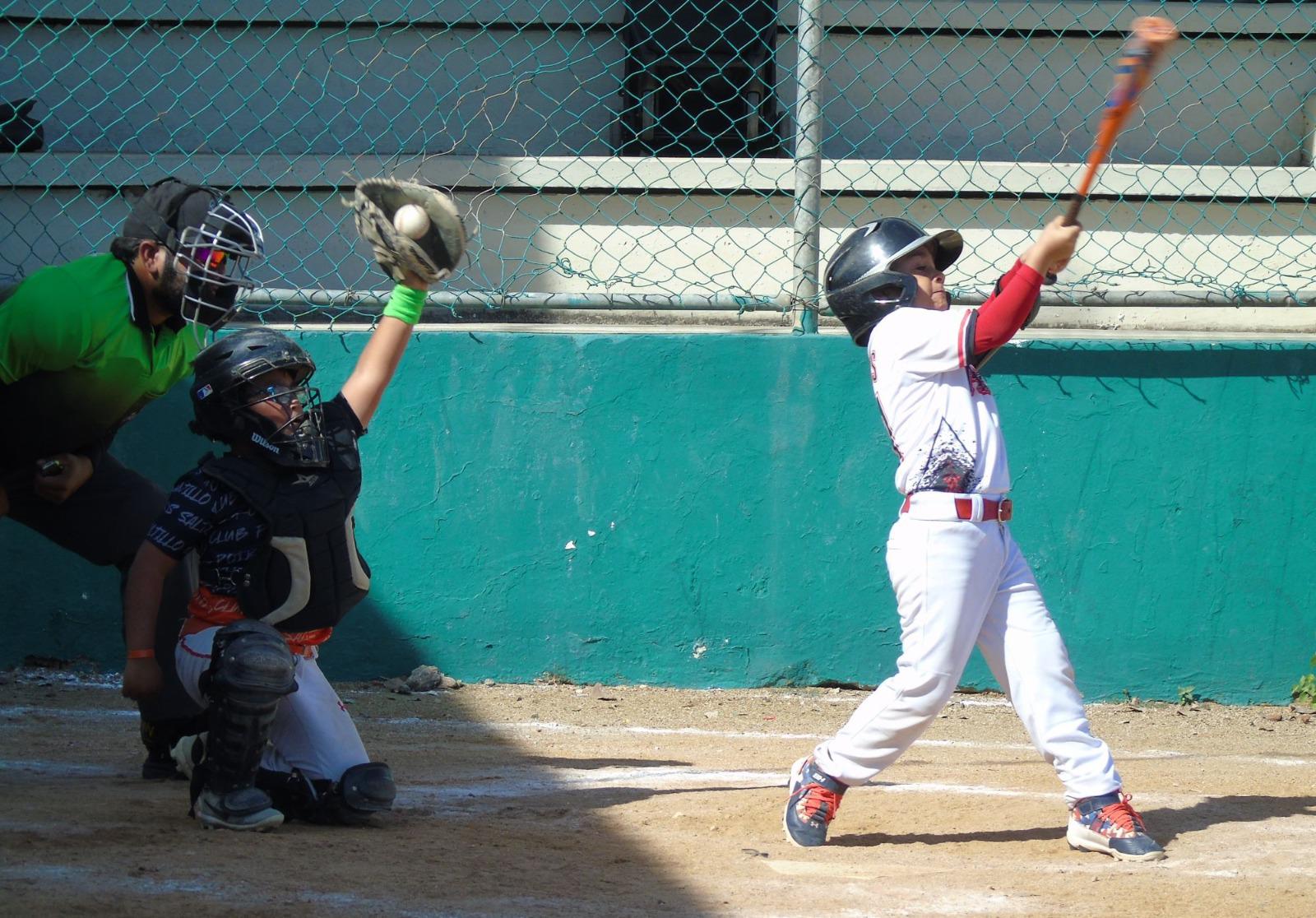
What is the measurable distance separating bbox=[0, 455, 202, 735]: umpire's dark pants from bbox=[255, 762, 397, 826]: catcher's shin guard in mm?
751

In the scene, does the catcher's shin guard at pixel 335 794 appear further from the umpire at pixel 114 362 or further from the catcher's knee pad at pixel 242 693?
the umpire at pixel 114 362

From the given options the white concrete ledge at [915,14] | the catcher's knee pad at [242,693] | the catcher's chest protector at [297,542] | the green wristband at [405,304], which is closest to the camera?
the catcher's knee pad at [242,693]

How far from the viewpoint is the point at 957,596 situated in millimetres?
3506

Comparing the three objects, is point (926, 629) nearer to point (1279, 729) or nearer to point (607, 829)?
point (607, 829)

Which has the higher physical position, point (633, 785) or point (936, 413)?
point (936, 413)

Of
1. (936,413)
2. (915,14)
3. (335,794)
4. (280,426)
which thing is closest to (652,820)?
(335,794)

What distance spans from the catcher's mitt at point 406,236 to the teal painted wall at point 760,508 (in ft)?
5.73

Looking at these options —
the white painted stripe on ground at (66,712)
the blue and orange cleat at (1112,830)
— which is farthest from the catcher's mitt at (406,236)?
the white painted stripe on ground at (66,712)

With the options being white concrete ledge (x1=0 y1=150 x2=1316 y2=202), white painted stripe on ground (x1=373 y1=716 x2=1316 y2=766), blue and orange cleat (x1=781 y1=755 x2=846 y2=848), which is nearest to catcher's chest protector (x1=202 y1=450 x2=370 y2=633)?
blue and orange cleat (x1=781 y1=755 x2=846 y2=848)

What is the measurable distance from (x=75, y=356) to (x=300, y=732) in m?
1.25

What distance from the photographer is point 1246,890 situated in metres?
3.18

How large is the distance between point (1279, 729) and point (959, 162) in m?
2.63

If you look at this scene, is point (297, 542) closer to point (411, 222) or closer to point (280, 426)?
point (280, 426)

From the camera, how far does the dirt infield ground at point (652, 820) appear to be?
9.98 ft
